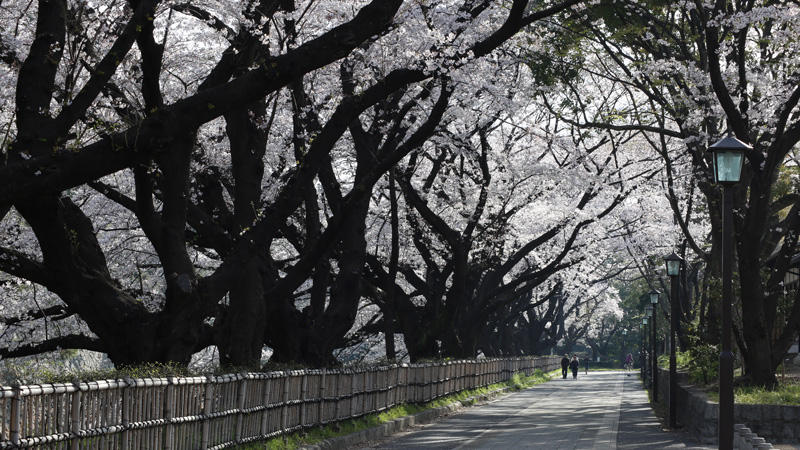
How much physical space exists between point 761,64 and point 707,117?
1503mm

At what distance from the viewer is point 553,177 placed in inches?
1321

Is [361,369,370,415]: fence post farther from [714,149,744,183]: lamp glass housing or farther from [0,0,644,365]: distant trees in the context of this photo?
Result: [714,149,744,183]: lamp glass housing

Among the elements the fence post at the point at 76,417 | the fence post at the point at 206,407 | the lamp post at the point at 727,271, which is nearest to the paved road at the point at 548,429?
the fence post at the point at 206,407

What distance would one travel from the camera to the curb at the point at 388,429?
680 inches

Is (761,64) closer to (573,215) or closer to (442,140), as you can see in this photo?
(442,140)

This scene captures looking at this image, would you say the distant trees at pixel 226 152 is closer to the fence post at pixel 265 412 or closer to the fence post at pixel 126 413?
the fence post at pixel 265 412

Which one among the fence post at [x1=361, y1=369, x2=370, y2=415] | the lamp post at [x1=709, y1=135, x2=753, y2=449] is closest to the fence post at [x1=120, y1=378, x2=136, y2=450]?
the lamp post at [x1=709, y1=135, x2=753, y2=449]

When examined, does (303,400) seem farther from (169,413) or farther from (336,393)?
(169,413)

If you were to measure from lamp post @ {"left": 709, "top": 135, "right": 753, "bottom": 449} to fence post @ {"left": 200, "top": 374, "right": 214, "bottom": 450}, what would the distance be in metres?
6.03

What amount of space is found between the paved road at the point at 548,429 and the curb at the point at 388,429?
26 cm

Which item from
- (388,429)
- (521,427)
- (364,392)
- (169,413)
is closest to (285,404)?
(169,413)

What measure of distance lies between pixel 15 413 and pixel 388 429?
1381cm

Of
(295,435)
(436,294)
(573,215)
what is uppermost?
(573,215)

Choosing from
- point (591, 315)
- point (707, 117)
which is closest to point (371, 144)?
point (707, 117)
